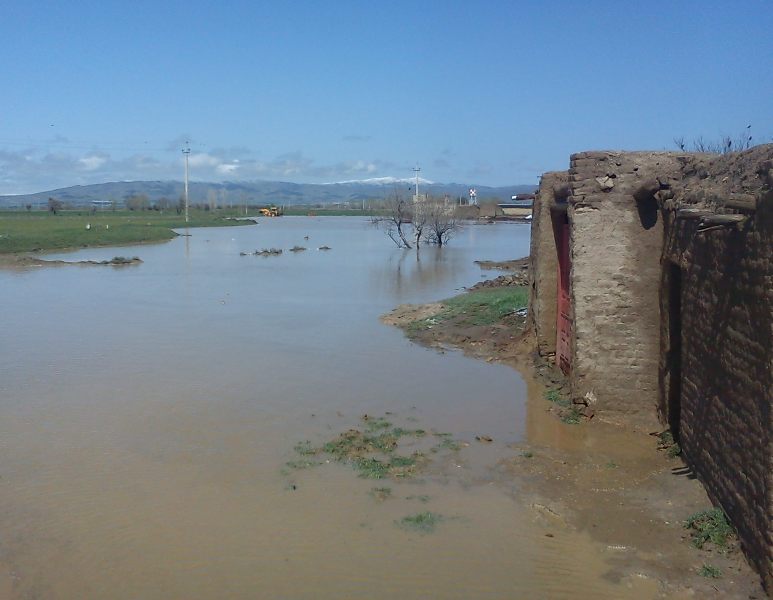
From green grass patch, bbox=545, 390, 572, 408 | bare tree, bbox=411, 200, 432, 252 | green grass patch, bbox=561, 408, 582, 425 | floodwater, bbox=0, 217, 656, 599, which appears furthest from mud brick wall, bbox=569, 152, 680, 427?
bare tree, bbox=411, 200, 432, 252

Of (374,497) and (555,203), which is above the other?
(555,203)

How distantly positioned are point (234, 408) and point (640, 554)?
264 inches

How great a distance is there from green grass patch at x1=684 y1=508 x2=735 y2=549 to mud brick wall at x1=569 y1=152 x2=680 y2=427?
2798 mm

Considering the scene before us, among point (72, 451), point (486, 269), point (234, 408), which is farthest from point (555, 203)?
point (486, 269)

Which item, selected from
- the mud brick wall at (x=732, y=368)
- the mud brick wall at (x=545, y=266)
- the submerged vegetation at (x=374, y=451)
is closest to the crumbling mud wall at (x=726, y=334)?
the mud brick wall at (x=732, y=368)

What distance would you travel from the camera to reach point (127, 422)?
10.9 meters

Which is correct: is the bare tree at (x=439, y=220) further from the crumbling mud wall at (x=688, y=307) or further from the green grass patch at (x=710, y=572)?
the green grass patch at (x=710, y=572)

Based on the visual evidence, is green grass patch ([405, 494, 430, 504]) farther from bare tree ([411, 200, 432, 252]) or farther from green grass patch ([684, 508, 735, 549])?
bare tree ([411, 200, 432, 252])

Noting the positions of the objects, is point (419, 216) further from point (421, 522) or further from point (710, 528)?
point (710, 528)

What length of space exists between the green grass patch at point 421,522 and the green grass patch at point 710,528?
89.7 inches

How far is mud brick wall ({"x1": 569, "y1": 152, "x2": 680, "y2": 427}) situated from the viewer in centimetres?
969

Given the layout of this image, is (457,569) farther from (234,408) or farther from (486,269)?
(486,269)

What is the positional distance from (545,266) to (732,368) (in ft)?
22.6

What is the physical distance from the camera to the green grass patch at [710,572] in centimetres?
604
